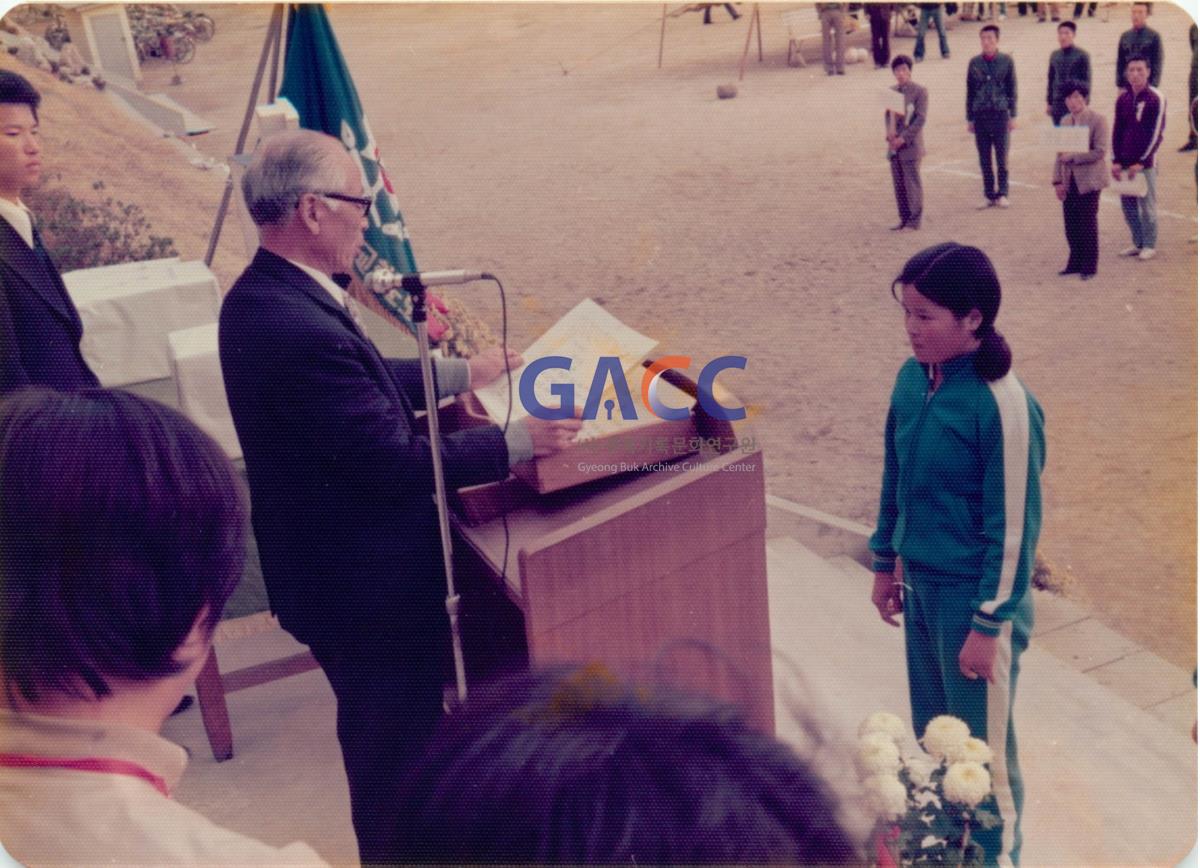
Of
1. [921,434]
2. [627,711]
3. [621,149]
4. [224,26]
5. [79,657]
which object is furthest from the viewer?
[224,26]

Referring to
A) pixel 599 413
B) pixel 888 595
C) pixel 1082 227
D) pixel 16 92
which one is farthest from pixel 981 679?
pixel 1082 227

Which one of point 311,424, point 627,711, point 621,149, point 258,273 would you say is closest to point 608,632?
point 311,424

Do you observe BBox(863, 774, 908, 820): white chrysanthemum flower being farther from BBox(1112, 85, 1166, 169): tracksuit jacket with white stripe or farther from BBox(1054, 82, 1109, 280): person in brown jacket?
BBox(1112, 85, 1166, 169): tracksuit jacket with white stripe

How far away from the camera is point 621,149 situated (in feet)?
44.5

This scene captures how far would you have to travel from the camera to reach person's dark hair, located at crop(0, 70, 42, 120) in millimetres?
2834

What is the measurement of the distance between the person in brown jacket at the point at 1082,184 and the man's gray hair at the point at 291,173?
687 cm

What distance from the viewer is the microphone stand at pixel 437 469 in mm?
2252

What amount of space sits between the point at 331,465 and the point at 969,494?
1260mm

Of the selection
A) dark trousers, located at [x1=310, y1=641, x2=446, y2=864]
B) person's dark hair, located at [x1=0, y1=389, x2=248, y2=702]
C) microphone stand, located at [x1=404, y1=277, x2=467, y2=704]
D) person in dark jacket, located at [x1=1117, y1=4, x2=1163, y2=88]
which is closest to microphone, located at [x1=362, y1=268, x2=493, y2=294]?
microphone stand, located at [x1=404, y1=277, x2=467, y2=704]

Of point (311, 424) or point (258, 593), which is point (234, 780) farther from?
point (311, 424)

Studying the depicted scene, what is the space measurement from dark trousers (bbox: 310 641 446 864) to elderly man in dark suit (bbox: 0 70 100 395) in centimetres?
101

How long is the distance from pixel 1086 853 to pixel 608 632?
57.7 inches

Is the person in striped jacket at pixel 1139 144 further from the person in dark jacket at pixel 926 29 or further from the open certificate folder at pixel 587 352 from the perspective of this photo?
the person in dark jacket at pixel 926 29

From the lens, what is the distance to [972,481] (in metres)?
2.34
